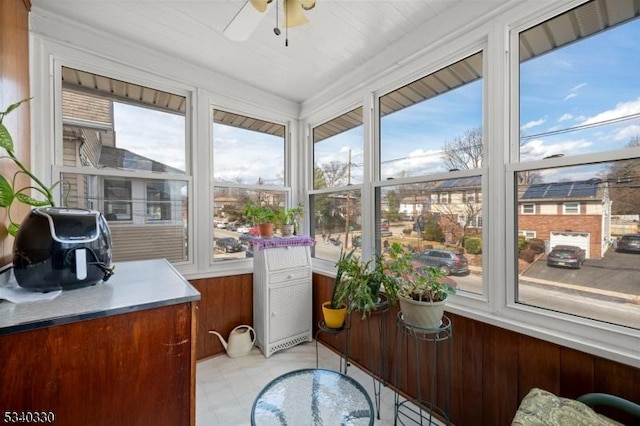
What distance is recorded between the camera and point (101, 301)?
0.91 metres

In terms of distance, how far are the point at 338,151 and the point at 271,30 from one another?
116 cm

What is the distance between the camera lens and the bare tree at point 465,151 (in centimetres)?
163

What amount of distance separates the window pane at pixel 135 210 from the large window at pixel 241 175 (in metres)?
0.30

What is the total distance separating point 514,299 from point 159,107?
2830 mm

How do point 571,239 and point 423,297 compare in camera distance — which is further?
point 423,297

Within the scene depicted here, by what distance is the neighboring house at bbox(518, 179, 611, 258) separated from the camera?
122 cm

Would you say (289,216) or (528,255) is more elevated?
(289,216)

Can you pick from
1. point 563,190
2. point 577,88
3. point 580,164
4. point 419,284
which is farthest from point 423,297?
point 577,88

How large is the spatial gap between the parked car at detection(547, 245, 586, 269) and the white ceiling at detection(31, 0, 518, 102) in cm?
133

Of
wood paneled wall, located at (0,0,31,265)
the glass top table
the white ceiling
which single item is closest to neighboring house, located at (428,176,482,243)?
the white ceiling

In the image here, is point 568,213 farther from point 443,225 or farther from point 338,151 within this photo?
point 338,151

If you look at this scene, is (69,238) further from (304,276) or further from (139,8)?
(304,276)

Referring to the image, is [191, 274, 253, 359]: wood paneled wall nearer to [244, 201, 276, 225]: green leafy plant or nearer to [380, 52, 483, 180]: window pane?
[244, 201, 276, 225]: green leafy plant

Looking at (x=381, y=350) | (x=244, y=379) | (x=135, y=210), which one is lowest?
(x=244, y=379)
